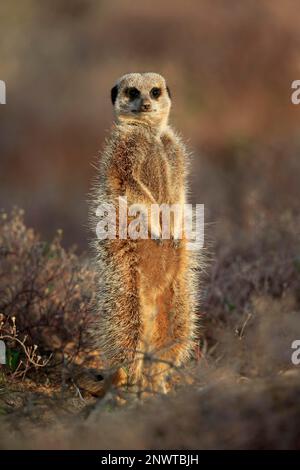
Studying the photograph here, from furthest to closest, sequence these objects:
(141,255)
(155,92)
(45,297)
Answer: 1. (45,297)
2. (155,92)
3. (141,255)

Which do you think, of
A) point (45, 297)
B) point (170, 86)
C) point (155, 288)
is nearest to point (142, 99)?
point (155, 288)

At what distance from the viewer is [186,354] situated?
15.4ft

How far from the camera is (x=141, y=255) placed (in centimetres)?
455

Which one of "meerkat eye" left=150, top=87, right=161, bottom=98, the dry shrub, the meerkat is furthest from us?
the dry shrub

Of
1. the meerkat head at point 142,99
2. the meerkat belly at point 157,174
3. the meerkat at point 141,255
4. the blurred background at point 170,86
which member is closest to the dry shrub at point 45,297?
the meerkat at point 141,255

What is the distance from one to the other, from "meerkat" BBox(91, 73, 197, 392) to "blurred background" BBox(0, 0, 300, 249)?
4481 millimetres

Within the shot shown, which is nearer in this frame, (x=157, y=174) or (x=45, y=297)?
(x=157, y=174)

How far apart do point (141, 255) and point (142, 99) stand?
902 mm

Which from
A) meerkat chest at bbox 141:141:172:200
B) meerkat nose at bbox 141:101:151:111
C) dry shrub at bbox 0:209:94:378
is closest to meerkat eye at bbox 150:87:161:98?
meerkat nose at bbox 141:101:151:111

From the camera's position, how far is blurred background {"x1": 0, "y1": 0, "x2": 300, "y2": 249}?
414 inches

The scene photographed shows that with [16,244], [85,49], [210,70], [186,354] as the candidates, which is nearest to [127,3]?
[85,49]

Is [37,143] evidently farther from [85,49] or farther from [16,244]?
[16,244]

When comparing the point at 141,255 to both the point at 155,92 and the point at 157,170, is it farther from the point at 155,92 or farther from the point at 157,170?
the point at 155,92

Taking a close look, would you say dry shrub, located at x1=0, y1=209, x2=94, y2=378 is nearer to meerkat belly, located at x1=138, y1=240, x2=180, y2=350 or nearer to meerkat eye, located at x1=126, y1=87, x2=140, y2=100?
meerkat belly, located at x1=138, y1=240, x2=180, y2=350
